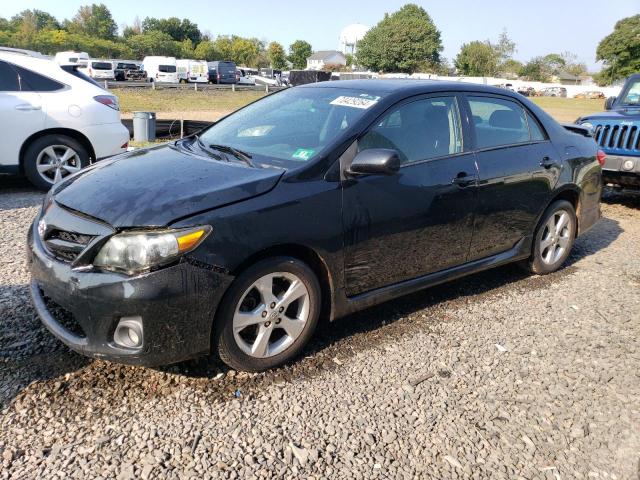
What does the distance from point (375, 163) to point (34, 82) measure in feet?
17.9

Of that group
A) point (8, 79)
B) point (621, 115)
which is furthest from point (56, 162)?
point (621, 115)

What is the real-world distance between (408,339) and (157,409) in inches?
67.5

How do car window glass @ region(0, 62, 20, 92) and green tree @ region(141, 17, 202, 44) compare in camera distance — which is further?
green tree @ region(141, 17, 202, 44)

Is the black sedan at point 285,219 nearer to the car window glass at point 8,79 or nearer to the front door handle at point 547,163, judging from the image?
the front door handle at point 547,163

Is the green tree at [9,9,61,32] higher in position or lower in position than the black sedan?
higher

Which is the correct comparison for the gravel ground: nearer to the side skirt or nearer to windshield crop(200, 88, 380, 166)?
the side skirt

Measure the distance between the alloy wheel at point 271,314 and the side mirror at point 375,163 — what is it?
29.7 inches

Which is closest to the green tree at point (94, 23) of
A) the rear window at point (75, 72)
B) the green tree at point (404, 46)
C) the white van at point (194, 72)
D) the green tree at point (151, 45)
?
the green tree at point (151, 45)

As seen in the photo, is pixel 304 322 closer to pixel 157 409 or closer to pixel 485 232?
pixel 157 409

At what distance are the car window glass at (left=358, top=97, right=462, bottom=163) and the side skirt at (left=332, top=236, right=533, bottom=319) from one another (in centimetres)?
86

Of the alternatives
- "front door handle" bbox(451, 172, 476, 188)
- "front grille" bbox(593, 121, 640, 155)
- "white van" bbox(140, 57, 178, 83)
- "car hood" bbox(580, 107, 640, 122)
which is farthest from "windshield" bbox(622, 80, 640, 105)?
"white van" bbox(140, 57, 178, 83)

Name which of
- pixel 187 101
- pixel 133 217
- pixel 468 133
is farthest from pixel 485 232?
pixel 187 101

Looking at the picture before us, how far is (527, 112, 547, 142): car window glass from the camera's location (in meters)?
4.73

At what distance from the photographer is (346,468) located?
97.9 inches
